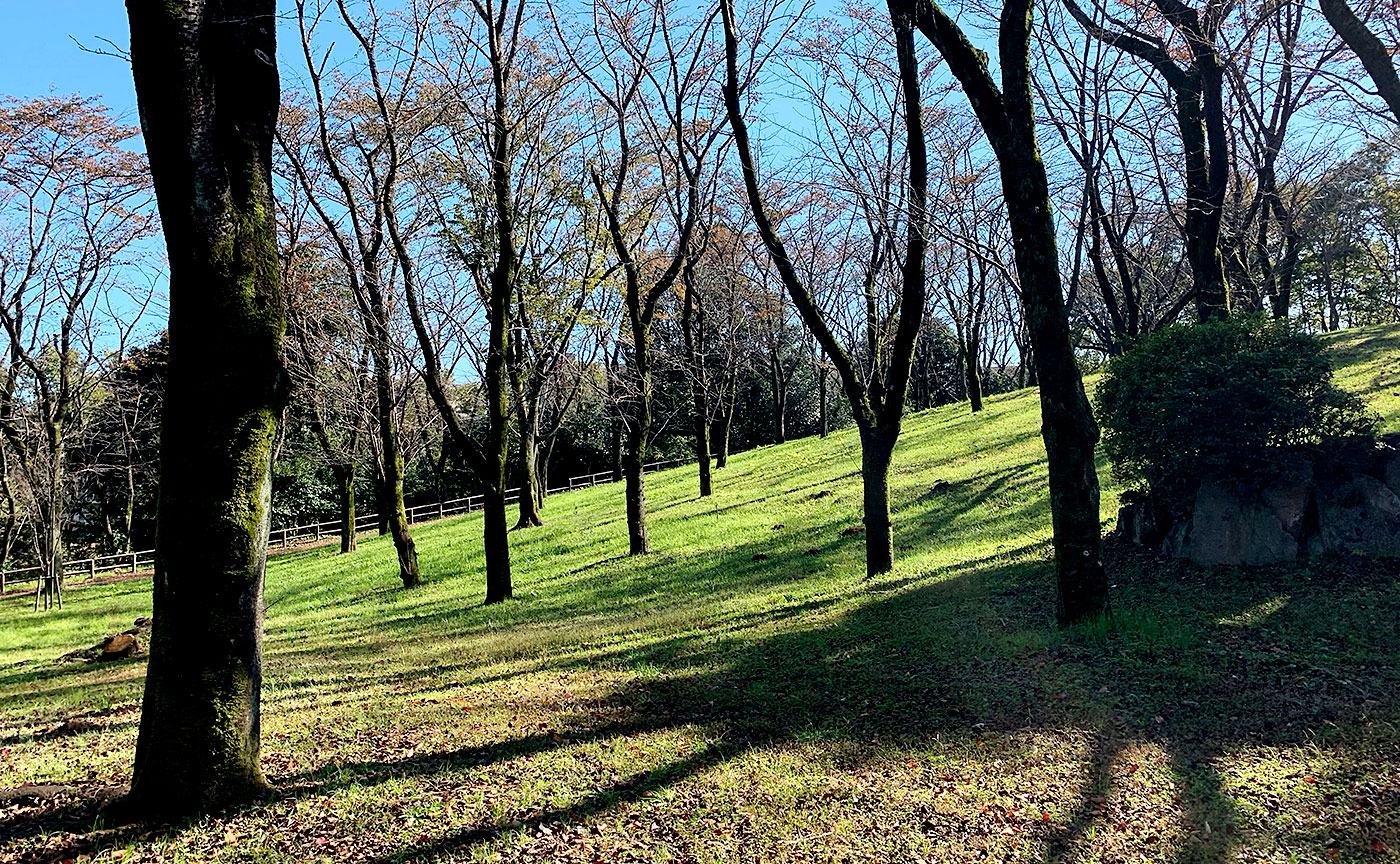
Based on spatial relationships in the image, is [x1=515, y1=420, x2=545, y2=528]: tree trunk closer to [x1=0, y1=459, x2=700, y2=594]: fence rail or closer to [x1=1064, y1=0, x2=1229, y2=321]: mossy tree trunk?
[x1=0, y1=459, x2=700, y2=594]: fence rail

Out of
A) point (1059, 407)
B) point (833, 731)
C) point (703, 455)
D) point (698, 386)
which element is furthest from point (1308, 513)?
point (698, 386)

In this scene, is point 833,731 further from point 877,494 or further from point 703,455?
point 703,455

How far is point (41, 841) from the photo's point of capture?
3.92m

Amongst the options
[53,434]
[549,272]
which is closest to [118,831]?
[549,272]

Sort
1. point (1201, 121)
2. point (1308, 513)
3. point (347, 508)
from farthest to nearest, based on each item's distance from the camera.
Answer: point (347, 508) → point (1201, 121) → point (1308, 513)

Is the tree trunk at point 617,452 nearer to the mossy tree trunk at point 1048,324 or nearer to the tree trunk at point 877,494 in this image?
the tree trunk at point 877,494

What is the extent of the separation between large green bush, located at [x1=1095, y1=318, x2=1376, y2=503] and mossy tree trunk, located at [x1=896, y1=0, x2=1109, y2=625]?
117cm

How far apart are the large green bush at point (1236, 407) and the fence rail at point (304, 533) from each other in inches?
839

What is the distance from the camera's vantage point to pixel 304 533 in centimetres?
3688

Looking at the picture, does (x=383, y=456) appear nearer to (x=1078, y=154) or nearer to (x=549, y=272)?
(x=549, y=272)

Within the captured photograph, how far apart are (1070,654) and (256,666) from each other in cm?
556

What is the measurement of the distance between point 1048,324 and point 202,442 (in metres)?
6.15

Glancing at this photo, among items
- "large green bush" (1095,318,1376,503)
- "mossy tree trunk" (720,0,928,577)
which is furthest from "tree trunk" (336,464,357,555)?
"large green bush" (1095,318,1376,503)

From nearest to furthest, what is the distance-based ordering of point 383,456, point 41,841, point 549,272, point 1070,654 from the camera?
point 41,841, point 1070,654, point 383,456, point 549,272
